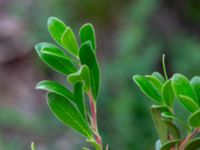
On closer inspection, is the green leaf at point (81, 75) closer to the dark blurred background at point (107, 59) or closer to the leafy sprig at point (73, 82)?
the leafy sprig at point (73, 82)

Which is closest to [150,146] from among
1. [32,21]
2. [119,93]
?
[119,93]

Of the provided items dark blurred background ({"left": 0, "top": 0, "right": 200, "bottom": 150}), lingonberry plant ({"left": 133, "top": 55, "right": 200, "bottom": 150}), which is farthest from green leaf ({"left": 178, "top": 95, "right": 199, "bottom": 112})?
dark blurred background ({"left": 0, "top": 0, "right": 200, "bottom": 150})

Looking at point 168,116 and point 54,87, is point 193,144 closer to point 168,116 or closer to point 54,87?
point 168,116

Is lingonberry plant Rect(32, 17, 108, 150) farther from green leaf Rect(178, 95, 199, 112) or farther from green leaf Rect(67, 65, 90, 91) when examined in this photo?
green leaf Rect(178, 95, 199, 112)

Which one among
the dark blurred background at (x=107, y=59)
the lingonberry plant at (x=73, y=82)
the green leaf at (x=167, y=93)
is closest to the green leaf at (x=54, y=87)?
the lingonberry plant at (x=73, y=82)

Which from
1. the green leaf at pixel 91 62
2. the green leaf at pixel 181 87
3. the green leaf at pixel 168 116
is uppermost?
the green leaf at pixel 91 62

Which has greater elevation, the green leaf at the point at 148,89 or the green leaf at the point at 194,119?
the green leaf at the point at 148,89
